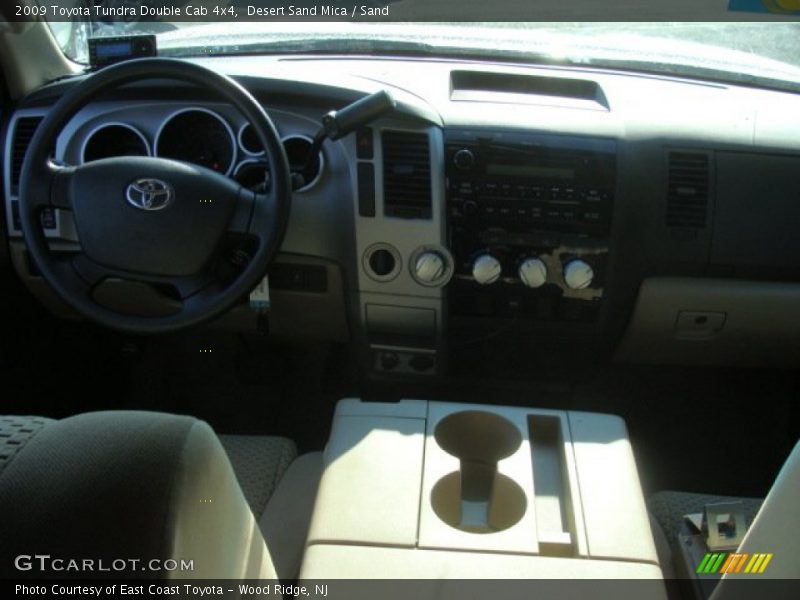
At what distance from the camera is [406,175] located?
6.95 feet

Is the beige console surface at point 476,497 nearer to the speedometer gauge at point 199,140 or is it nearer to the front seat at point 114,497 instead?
the front seat at point 114,497

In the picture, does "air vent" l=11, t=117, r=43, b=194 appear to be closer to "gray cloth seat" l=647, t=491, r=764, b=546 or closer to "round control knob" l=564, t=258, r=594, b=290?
"round control knob" l=564, t=258, r=594, b=290

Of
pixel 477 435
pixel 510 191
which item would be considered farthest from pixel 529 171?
pixel 477 435

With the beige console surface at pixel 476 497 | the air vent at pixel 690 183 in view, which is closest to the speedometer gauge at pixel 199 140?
the beige console surface at pixel 476 497

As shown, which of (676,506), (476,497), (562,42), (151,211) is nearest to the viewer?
(476,497)

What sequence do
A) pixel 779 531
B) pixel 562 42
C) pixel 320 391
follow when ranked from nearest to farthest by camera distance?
pixel 779 531 → pixel 562 42 → pixel 320 391

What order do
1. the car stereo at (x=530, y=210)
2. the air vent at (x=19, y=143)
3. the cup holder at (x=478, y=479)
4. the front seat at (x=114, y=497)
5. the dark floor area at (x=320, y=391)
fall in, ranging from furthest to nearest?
the dark floor area at (x=320, y=391)
the air vent at (x=19, y=143)
the car stereo at (x=530, y=210)
the cup holder at (x=478, y=479)
the front seat at (x=114, y=497)

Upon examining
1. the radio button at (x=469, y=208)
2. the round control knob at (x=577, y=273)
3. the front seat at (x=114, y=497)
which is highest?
the front seat at (x=114, y=497)

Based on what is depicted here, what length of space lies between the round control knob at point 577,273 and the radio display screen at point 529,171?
0.23 metres

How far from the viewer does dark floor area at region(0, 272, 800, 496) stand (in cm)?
252

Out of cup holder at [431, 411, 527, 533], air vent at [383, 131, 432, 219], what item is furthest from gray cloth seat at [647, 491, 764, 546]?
air vent at [383, 131, 432, 219]

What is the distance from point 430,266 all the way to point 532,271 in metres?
0.26

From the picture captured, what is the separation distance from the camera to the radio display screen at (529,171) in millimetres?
2092

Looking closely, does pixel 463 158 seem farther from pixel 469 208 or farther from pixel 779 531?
pixel 779 531
